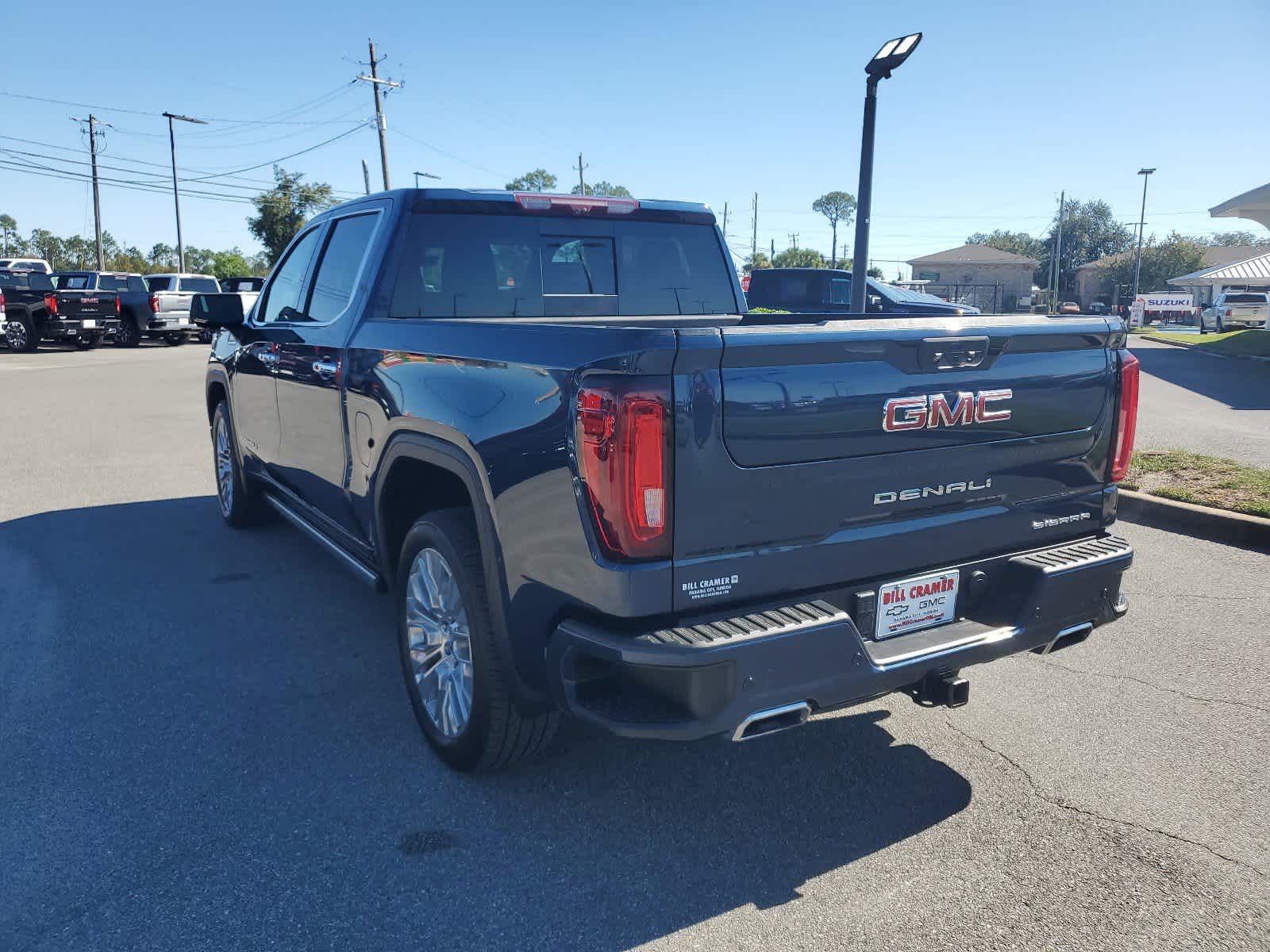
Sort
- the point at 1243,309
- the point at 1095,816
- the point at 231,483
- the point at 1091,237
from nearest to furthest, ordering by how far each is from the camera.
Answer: the point at 1095,816
the point at 231,483
the point at 1243,309
the point at 1091,237

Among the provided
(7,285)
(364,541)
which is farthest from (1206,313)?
(364,541)

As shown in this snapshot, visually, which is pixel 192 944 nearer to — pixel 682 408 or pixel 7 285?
pixel 682 408

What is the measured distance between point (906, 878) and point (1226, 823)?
1.15 meters

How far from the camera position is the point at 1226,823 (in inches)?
124

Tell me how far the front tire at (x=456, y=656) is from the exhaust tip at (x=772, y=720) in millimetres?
801

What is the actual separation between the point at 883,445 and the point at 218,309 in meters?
4.47

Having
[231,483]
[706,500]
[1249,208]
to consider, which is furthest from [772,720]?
[1249,208]

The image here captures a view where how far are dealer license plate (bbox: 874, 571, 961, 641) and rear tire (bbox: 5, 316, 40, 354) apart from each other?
28.1 m

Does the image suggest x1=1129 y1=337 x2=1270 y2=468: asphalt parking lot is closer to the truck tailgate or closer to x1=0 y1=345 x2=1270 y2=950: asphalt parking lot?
x1=0 y1=345 x2=1270 y2=950: asphalt parking lot

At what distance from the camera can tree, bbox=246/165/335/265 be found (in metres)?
61.0

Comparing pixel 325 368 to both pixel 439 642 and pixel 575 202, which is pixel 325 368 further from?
pixel 439 642

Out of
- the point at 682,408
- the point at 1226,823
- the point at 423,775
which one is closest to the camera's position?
the point at 682,408

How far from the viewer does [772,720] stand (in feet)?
8.59

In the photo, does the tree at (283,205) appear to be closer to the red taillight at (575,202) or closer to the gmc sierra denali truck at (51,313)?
the gmc sierra denali truck at (51,313)
